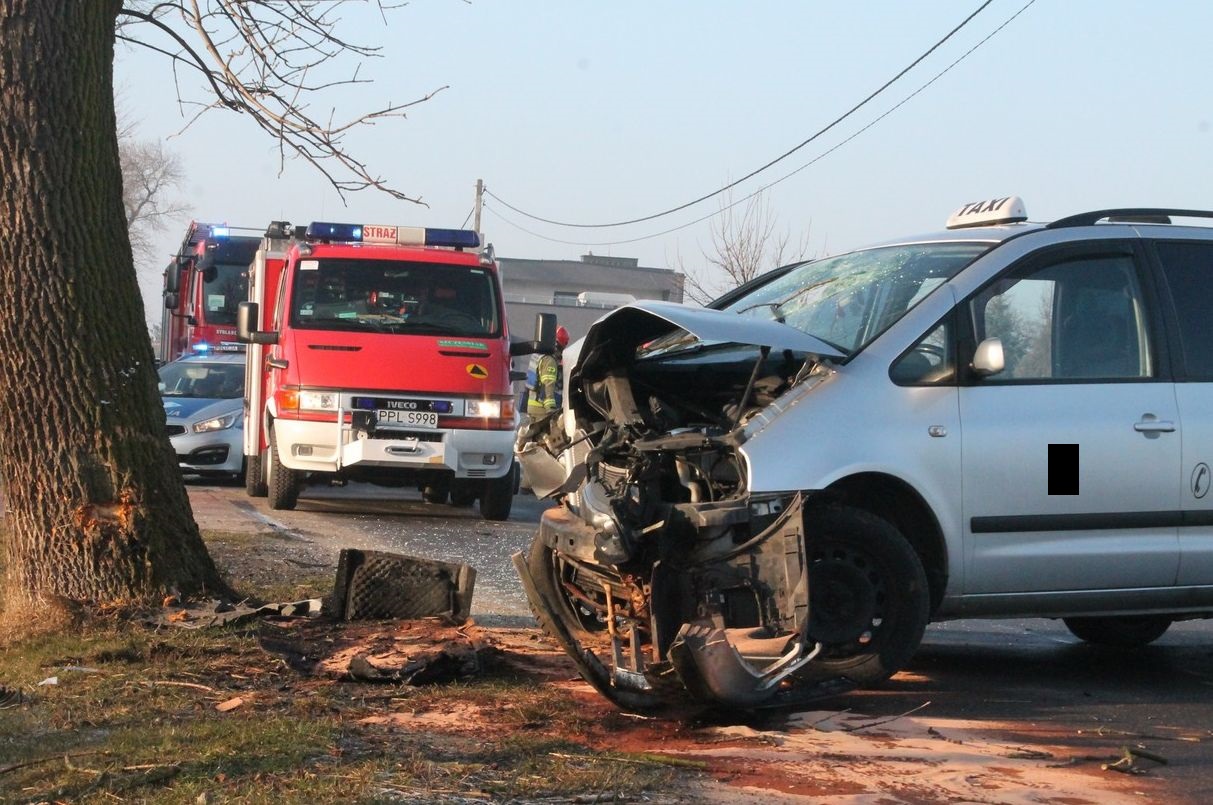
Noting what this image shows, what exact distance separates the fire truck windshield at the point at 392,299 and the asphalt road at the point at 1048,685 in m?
2.31

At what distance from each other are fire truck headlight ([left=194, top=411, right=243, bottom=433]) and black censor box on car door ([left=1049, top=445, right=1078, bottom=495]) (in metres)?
12.2

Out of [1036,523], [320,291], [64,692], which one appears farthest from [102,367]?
[320,291]

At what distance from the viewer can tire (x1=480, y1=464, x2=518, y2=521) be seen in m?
13.4

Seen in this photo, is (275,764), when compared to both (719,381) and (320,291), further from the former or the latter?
(320,291)

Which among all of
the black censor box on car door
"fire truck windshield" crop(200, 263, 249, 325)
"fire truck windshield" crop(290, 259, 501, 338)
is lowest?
the black censor box on car door

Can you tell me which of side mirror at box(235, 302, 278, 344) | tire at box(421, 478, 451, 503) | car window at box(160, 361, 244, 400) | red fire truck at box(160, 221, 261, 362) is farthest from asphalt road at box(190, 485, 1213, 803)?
red fire truck at box(160, 221, 261, 362)

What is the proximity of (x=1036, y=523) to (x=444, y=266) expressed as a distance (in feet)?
26.9

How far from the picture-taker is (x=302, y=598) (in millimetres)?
7766

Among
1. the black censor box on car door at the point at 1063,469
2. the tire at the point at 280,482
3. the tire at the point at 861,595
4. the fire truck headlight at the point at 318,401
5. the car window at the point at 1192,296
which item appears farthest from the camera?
the tire at the point at 280,482

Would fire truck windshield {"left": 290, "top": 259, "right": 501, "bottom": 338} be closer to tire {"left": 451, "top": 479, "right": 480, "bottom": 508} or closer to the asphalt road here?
tire {"left": 451, "top": 479, "right": 480, "bottom": 508}

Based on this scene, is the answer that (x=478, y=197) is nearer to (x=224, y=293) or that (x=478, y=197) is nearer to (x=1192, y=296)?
(x=224, y=293)

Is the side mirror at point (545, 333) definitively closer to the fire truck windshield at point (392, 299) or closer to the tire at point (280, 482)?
the fire truck windshield at point (392, 299)

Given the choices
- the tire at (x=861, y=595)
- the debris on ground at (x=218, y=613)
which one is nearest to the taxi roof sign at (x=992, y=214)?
the tire at (x=861, y=595)

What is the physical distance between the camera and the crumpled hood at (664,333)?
5.29 m
